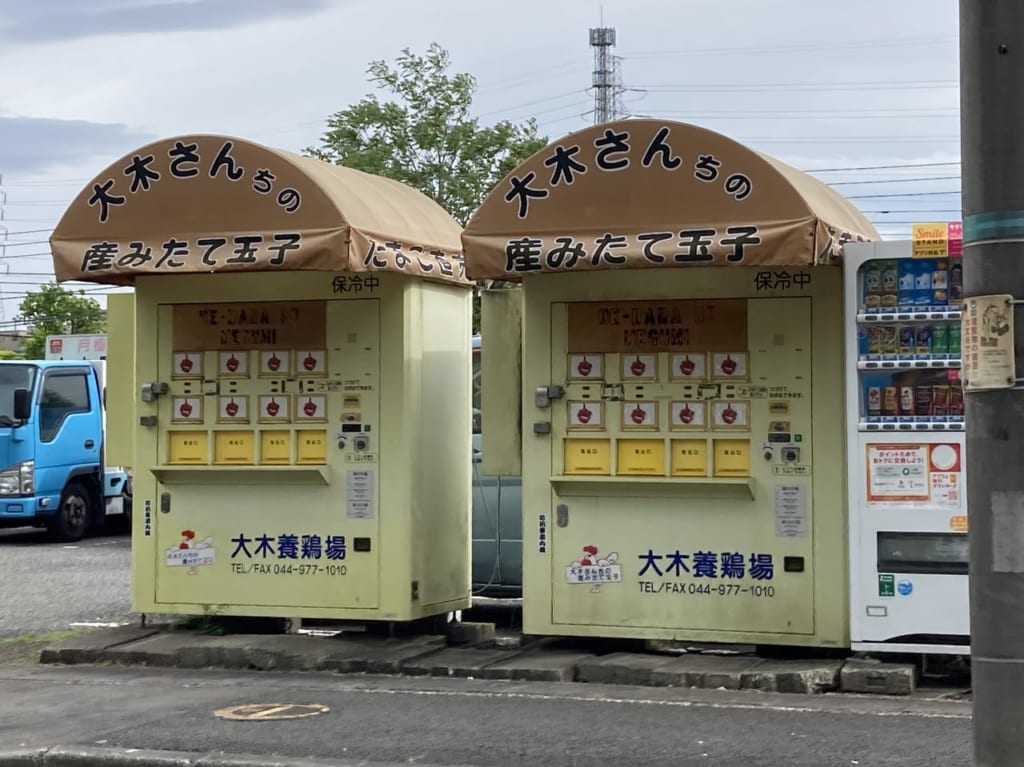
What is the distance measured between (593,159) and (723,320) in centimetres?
128

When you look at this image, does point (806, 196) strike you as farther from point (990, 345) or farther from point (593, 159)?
point (990, 345)

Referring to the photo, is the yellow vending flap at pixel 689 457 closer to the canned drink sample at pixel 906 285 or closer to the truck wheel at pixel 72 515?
the canned drink sample at pixel 906 285

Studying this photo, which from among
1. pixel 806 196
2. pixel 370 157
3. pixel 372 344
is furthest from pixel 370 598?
pixel 370 157

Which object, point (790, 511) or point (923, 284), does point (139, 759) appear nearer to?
point (790, 511)

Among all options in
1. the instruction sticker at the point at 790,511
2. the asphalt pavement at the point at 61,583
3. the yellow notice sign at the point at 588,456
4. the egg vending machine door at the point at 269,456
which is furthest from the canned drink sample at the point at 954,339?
the asphalt pavement at the point at 61,583

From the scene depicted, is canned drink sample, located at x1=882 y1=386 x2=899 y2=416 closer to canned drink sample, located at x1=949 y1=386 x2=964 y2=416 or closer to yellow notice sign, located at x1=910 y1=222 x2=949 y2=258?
canned drink sample, located at x1=949 y1=386 x2=964 y2=416

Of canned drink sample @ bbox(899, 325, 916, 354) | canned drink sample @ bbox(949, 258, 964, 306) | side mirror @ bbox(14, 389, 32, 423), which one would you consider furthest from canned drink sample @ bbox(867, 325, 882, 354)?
side mirror @ bbox(14, 389, 32, 423)

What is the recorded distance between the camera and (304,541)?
9.99 meters

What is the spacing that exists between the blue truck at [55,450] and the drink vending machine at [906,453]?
1201 cm

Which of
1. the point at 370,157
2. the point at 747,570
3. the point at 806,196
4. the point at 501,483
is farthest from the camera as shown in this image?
the point at 370,157

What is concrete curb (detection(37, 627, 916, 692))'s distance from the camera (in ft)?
27.9

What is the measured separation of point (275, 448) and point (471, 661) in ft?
6.56

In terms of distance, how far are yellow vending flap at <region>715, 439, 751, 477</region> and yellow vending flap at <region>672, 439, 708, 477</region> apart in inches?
3.1

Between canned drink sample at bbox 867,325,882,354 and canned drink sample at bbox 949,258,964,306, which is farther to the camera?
canned drink sample at bbox 867,325,882,354
